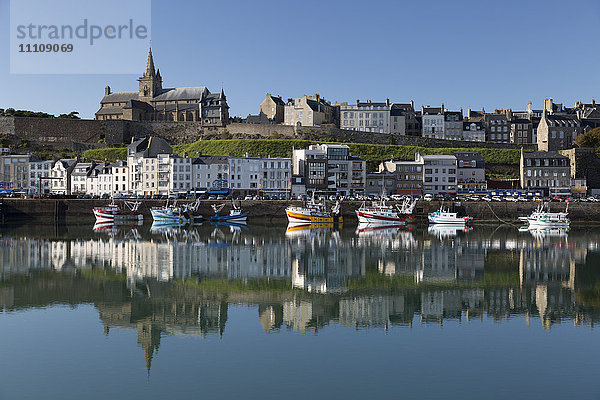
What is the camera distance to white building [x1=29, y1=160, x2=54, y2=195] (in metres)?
66.1

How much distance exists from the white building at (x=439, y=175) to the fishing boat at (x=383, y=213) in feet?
36.2

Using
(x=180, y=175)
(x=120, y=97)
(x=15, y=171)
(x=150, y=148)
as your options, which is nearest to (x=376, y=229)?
(x=180, y=175)

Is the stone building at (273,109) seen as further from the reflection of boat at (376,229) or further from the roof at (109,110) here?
the reflection of boat at (376,229)

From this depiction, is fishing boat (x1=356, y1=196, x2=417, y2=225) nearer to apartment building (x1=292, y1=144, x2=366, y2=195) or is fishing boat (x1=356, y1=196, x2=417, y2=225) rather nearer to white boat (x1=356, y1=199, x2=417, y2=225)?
white boat (x1=356, y1=199, x2=417, y2=225)

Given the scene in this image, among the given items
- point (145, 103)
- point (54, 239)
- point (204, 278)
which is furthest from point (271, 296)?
point (145, 103)

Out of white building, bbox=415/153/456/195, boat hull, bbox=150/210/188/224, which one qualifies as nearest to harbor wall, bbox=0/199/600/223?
boat hull, bbox=150/210/188/224

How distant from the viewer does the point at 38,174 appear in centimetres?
6638

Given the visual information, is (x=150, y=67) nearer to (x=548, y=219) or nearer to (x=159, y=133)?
(x=159, y=133)

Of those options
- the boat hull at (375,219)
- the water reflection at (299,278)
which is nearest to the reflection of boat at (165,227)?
the water reflection at (299,278)

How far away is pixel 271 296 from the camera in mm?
19812

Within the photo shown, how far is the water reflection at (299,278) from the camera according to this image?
1745cm

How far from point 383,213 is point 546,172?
22408mm

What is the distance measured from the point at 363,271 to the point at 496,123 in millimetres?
59502

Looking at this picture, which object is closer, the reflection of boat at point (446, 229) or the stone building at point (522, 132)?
the reflection of boat at point (446, 229)
